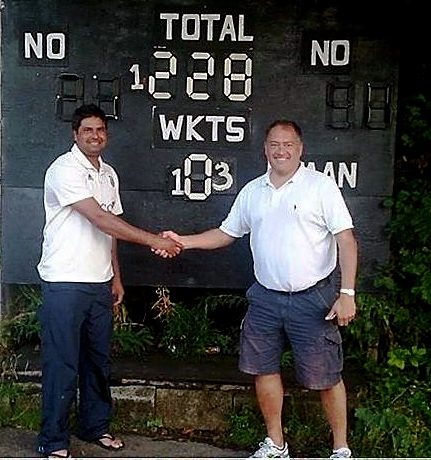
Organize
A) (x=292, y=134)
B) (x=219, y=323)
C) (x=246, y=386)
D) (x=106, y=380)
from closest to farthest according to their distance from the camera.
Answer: (x=292, y=134) < (x=106, y=380) < (x=246, y=386) < (x=219, y=323)

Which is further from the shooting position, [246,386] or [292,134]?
[246,386]

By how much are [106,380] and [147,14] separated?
87.1 inches

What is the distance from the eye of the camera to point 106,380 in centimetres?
468

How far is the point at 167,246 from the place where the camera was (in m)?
4.61

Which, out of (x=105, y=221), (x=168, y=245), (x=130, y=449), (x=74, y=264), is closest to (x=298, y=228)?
(x=168, y=245)

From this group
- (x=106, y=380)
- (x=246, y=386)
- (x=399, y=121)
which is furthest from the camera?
(x=399, y=121)

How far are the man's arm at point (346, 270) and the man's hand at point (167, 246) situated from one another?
908 millimetres

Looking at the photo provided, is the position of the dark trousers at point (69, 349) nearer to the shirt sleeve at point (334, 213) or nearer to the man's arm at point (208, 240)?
the man's arm at point (208, 240)

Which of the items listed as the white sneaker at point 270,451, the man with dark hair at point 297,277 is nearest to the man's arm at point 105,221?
the man with dark hair at point 297,277

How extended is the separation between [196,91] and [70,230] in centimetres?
141

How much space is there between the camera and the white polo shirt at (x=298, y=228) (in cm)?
420

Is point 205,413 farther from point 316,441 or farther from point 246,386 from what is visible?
point 316,441

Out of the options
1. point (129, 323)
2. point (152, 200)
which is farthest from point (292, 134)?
point (129, 323)

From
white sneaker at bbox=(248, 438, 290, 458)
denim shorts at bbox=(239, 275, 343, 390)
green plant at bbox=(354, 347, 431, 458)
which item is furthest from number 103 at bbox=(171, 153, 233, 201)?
white sneaker at bbox=(248, 438, 290, 458)
